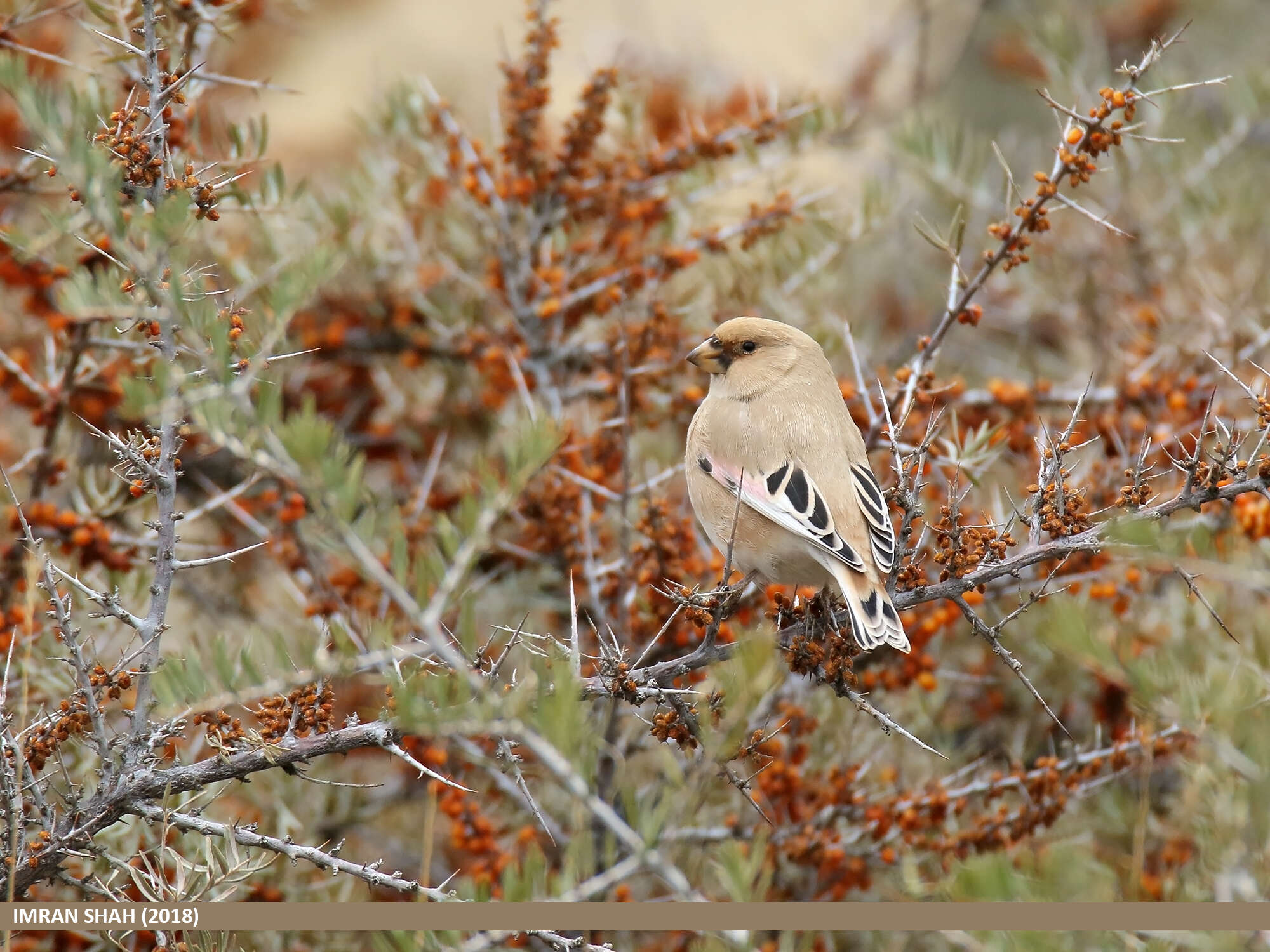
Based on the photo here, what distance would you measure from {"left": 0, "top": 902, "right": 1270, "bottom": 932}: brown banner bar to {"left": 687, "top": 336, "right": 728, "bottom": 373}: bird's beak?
1.66 meters

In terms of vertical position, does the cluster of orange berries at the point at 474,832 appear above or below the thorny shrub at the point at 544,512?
below

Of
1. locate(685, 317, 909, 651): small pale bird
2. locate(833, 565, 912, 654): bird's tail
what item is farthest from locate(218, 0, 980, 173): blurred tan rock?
locate(833, 565, 912, 654): bird's tail

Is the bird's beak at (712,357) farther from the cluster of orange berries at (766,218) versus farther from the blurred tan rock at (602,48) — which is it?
the blurred tan rock at (602,48)

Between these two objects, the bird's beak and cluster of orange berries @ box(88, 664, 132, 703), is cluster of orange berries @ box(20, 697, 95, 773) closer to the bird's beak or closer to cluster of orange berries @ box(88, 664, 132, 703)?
cluster of orange berries @ box(88, 664, 132, 703)

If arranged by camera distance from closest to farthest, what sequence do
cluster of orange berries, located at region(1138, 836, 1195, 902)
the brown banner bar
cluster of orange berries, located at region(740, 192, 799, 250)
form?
the brown banner bar → cluster of orange berries, located at region(1138, 836, 1195, 902) → cluster of orange berries, located at region(740, 192, 799, 250)

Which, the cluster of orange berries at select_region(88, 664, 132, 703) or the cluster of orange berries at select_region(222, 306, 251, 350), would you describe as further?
the cluster of orange berries at select_region(88, 664, 132, 703)

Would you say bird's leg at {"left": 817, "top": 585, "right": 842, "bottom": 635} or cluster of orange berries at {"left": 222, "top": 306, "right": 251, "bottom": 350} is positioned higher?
cluster of orange berries at {"left": 222, "top": 306, "right": 251, "bottom": 350}

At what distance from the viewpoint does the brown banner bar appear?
174cm

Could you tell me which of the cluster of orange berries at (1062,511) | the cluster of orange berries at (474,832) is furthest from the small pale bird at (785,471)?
the cluster of orange berries at (474,832)

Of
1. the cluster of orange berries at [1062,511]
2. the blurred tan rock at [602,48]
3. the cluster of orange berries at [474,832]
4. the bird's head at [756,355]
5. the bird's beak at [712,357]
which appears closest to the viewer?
the cluster of orange berries at [1062,511]

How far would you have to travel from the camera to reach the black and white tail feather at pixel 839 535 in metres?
2.59

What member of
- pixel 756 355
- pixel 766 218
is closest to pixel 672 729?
pixel 756 355

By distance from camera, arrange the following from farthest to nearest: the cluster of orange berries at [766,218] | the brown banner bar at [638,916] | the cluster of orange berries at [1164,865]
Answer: the cluster of orange berries at [766,218] < the cluster of orange berries at [1164,865] < the brown banner bar at [638,916]

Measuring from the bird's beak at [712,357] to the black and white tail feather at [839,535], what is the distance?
387 mm
